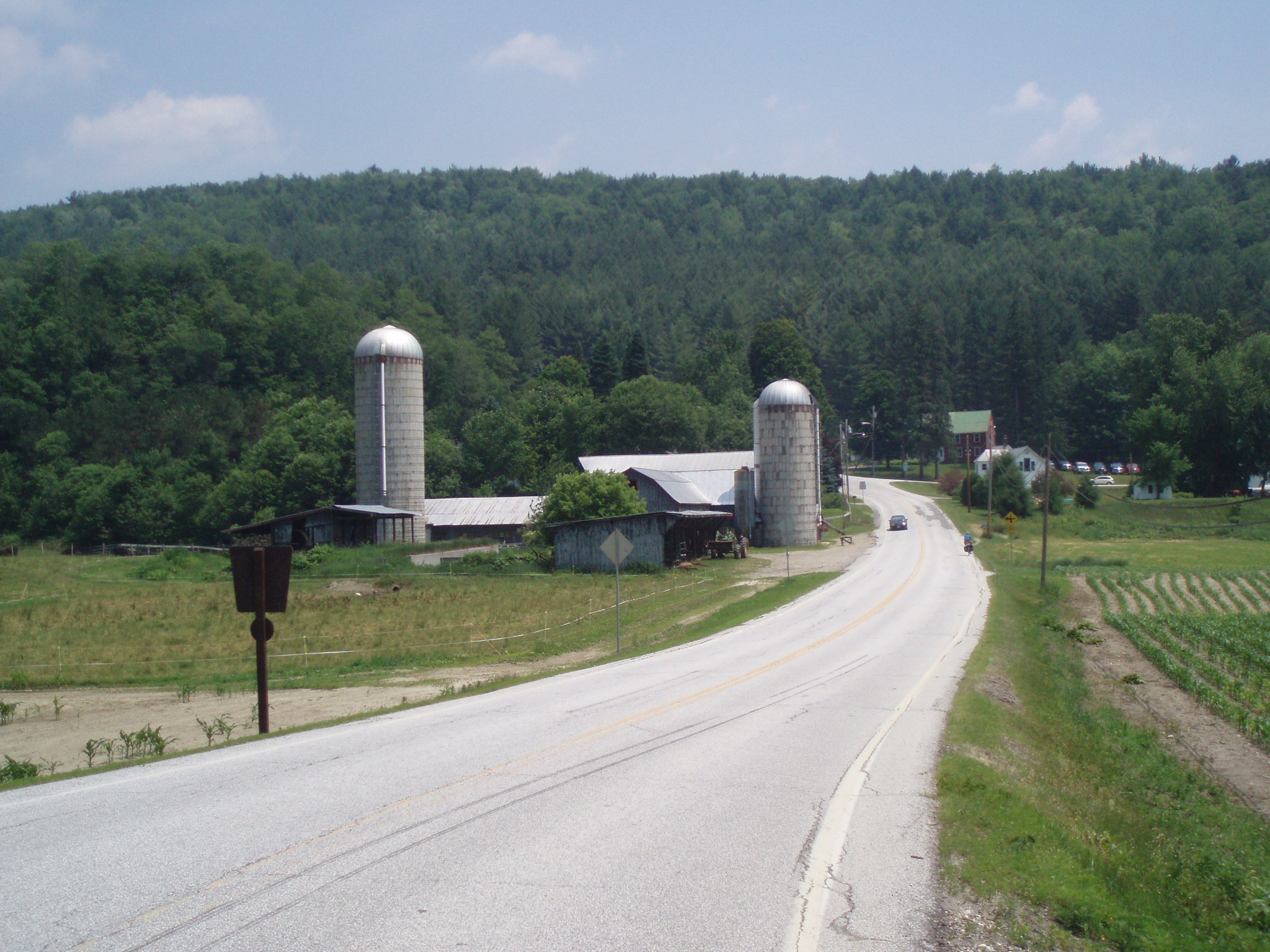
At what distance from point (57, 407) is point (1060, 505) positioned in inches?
3906

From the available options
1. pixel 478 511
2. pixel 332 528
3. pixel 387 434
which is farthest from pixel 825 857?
pixel 478 511

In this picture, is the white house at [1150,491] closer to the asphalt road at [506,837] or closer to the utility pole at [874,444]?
the utility pole at [874,444]

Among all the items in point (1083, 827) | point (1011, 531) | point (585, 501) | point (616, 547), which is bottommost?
point (1011, 531)

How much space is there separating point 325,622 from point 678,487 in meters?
36.8

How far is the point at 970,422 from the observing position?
11444 cm

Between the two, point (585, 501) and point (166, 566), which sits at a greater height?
point (585, 501)

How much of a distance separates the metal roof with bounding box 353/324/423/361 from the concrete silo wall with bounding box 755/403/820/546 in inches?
981

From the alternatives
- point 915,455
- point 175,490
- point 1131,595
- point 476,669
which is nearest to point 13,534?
point 175,490

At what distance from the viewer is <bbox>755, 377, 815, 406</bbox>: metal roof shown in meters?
65.6

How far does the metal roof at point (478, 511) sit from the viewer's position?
229 ft

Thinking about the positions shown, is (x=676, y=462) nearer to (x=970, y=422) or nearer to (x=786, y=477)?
(x=786, y=477)

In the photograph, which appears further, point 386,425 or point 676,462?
point 676,462

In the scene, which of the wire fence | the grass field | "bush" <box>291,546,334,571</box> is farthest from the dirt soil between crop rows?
"bush" <box>291,546,334,571</box>

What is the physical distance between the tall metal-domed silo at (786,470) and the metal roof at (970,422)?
179ft
